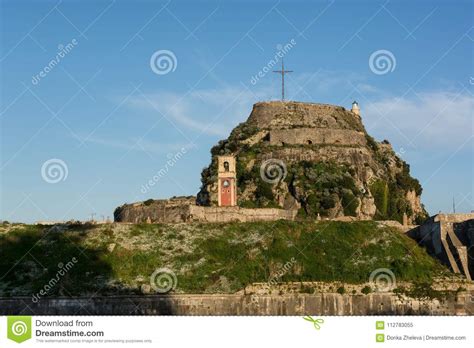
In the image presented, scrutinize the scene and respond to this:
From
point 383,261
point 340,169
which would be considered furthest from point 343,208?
point 383,261

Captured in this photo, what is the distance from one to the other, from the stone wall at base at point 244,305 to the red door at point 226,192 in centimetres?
1981

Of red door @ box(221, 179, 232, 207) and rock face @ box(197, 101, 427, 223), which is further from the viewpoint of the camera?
rock face @ box(197, 101, 427, 223)

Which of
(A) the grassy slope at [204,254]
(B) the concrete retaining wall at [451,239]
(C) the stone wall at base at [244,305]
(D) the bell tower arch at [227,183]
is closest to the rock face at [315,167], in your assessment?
(D) the bell tower arch at [227,183]

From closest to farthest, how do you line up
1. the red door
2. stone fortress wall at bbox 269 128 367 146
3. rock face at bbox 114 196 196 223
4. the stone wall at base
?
the stone wall at base < rock face at bbox 114 196 196 223 < the red door < stone fortress wall at bbox 269 128 367 146

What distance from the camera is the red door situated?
273 ft

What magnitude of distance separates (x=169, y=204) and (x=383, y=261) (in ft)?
84.0

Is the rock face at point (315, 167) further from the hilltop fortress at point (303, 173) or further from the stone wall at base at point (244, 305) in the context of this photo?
the stone wall at base at point (244, 305)

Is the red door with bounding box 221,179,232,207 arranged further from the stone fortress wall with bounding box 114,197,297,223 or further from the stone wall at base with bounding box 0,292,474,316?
the stone wall at base with bounding box 0,292,474,316

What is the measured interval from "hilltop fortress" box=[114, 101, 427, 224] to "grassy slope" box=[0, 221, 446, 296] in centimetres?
793

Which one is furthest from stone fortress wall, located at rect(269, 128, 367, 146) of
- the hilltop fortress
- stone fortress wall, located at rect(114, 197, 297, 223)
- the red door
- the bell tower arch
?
the red door

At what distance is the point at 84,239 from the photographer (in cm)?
7138

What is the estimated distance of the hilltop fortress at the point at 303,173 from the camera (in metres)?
89.6

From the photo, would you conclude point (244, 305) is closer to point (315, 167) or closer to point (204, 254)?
point (204, 254)
